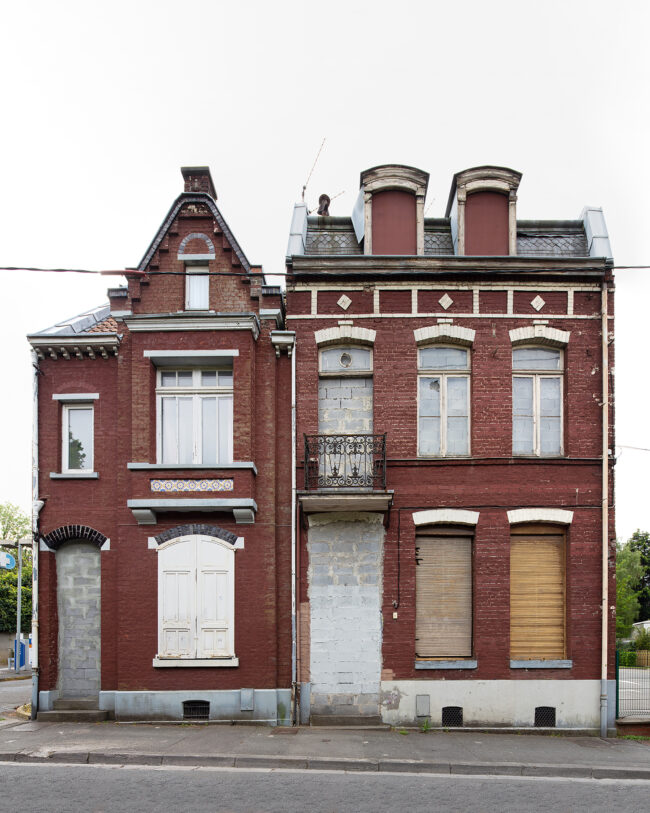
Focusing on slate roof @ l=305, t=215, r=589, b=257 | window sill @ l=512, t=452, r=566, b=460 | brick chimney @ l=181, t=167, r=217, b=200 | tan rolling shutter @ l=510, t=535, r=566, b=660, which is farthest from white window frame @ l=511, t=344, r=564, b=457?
brick chimney @ l=181, t=167, r=217, b=200

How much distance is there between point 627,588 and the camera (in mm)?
58750

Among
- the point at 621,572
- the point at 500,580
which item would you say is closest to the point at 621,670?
the point at 500,580

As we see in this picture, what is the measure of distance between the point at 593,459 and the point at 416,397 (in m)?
3.65

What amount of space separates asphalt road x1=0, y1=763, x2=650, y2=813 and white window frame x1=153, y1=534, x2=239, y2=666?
11.4ft

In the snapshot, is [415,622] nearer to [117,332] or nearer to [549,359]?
[549,359]

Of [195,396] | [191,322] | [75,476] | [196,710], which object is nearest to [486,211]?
[191,322]

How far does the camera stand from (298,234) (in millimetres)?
15992

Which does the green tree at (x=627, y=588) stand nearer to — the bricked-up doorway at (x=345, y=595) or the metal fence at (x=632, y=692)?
the metal fence at (x=632, y=692)

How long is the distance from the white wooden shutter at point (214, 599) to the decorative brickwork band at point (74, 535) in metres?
2.05

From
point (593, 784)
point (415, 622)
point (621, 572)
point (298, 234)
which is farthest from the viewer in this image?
point (621, 572)

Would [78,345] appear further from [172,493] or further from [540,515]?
[540,515]

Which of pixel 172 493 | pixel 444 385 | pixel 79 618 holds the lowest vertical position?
pixel 79 618

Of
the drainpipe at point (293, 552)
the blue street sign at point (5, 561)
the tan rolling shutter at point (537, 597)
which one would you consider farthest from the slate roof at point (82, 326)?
the blue street sign at point (5, 561)

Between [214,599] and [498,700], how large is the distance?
5.71 metres
